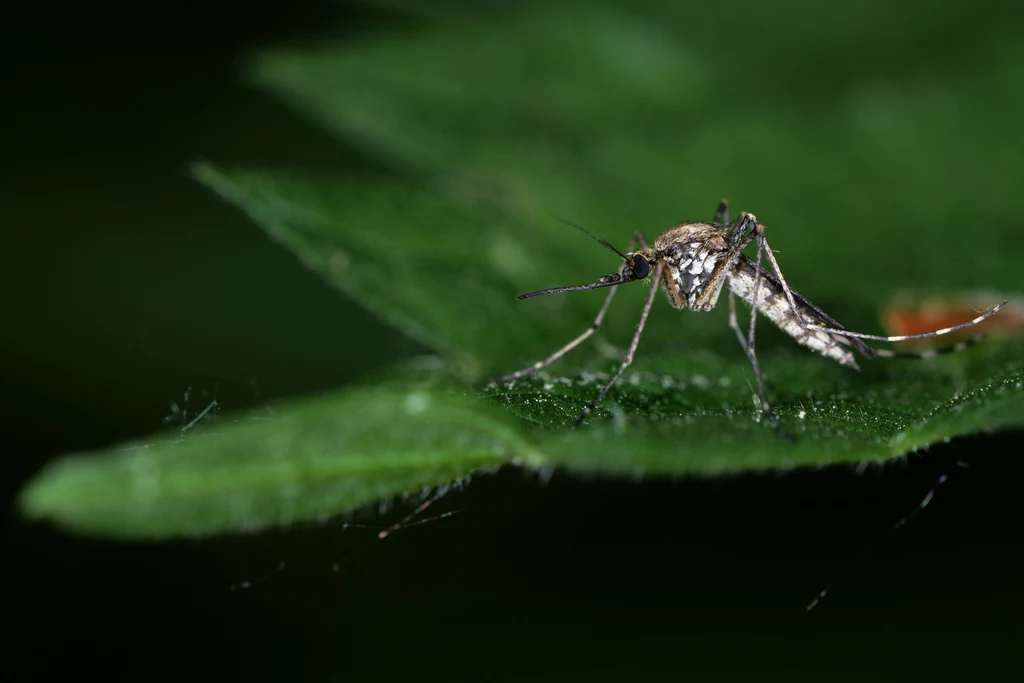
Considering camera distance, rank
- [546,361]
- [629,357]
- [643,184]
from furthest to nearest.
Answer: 1. [643,184]
2. [546,361]
3. [629,357]

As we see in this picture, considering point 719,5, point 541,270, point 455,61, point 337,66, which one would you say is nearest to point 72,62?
point 337,66

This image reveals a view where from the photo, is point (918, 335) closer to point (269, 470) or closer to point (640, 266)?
point (640, 266)

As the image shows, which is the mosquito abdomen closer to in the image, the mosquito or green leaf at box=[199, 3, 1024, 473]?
the mosquito

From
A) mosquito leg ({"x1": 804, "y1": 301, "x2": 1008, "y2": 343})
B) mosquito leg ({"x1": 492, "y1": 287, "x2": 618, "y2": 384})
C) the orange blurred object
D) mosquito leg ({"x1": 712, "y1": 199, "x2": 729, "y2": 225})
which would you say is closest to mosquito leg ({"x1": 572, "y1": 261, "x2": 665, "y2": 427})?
mosquito leg ({"x1": 492, "y1": 287, "x2": 618, "y2": 384})

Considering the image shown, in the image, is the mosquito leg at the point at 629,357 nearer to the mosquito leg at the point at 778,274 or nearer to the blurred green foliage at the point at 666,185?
the blurred green foliage at the point at 666,185

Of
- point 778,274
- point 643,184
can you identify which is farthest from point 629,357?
point 643,184

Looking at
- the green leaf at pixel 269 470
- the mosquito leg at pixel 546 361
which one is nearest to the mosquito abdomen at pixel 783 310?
the mosquito leg at pixel 546 361
